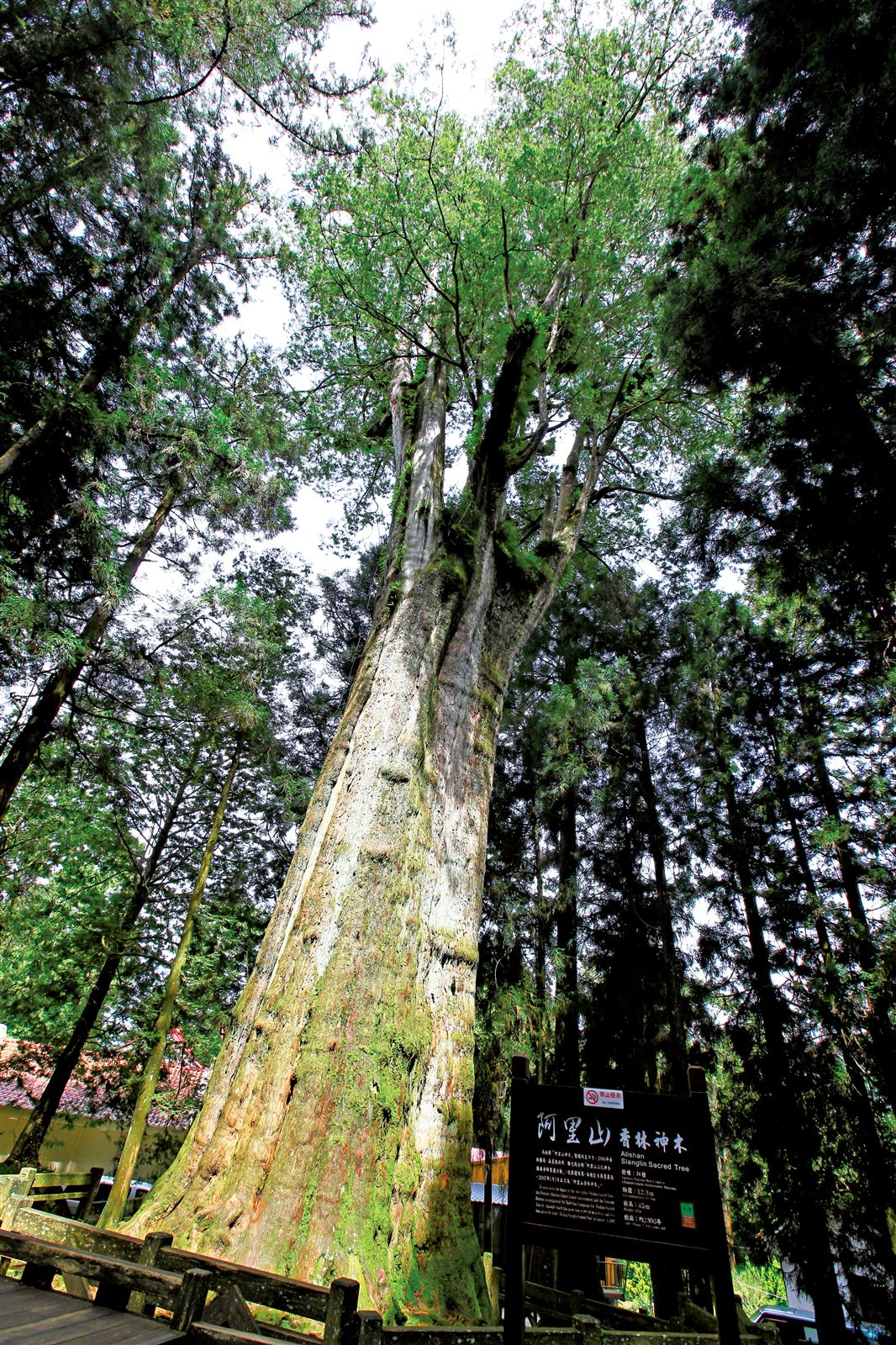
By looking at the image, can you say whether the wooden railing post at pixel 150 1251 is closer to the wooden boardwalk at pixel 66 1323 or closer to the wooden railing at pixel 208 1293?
the wooden railing at pixel 208 1293

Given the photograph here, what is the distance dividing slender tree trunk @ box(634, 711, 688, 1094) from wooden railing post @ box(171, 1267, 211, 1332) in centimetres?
697

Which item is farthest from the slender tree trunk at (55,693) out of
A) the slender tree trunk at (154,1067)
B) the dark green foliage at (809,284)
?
the dark green foliage at (809,284)

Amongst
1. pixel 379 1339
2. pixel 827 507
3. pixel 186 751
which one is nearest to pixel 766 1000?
pixel 827 507

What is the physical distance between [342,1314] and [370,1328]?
0.09 meters

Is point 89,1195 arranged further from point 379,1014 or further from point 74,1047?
point 379,1014

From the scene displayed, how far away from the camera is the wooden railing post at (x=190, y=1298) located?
5.71 feet

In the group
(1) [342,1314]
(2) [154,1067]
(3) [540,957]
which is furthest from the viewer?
(3) [540,957]

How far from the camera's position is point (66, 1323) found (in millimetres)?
1911

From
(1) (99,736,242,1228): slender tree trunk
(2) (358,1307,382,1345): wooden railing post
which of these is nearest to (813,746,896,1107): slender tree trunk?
(2) (358,1307,382,1345): wooden railing post

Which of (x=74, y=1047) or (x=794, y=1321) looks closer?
(x=74, y=1047)

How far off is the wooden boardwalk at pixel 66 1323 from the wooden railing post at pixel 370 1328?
1.70 ft

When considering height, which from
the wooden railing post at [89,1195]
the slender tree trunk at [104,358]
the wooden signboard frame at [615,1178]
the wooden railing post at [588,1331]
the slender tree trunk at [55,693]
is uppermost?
the slender tree trunk at [104,358]

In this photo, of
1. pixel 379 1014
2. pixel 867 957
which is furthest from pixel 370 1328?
pixel 867 957

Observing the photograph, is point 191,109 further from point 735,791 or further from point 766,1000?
point 766,1000
